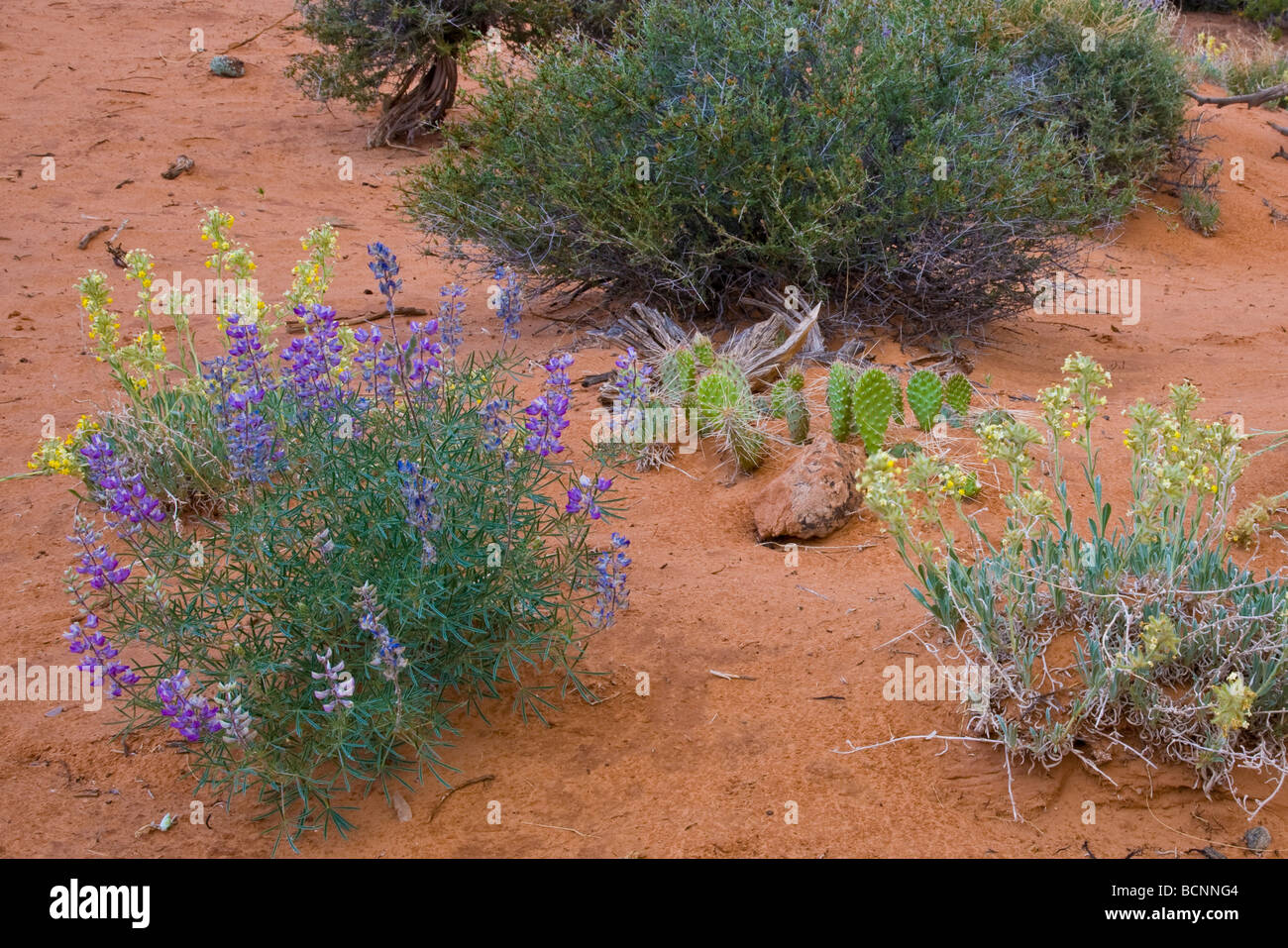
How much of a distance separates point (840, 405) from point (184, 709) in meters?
2.94

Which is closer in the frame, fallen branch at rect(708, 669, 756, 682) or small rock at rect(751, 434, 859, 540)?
fallen branch at rect(708, 669, 756, 682)

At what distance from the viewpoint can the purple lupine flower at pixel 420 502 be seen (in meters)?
2.34

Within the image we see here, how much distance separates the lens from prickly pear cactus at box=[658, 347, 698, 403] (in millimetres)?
5000

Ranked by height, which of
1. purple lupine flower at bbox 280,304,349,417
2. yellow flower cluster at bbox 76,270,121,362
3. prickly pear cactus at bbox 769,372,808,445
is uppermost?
purple lupine flower at bbox 280,304,349,417

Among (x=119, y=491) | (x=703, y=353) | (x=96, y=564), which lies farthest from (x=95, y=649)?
(x=703, y=353)

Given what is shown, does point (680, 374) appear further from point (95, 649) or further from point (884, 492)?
point (95, 649)

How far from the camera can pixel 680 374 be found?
5070mm

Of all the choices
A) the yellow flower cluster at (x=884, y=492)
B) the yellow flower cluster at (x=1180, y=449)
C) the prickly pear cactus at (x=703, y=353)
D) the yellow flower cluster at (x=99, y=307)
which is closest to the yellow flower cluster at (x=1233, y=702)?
the yellow flower cluster at (x=1180, y=449)

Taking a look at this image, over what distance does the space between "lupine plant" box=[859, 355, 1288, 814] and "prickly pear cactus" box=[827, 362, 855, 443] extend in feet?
5.54

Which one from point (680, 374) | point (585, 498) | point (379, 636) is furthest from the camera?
point (680, 374)

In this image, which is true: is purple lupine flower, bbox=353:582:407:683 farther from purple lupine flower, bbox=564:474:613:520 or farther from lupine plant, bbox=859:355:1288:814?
lupine plant, bbox=859:355:1288:814

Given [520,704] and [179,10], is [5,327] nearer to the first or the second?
[520,704]

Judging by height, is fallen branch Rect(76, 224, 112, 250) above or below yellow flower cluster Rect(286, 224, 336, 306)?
below

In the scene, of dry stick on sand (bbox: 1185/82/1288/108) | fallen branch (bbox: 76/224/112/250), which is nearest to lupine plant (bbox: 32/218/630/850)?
fallen branch (bbox: 76/224/112/250)
